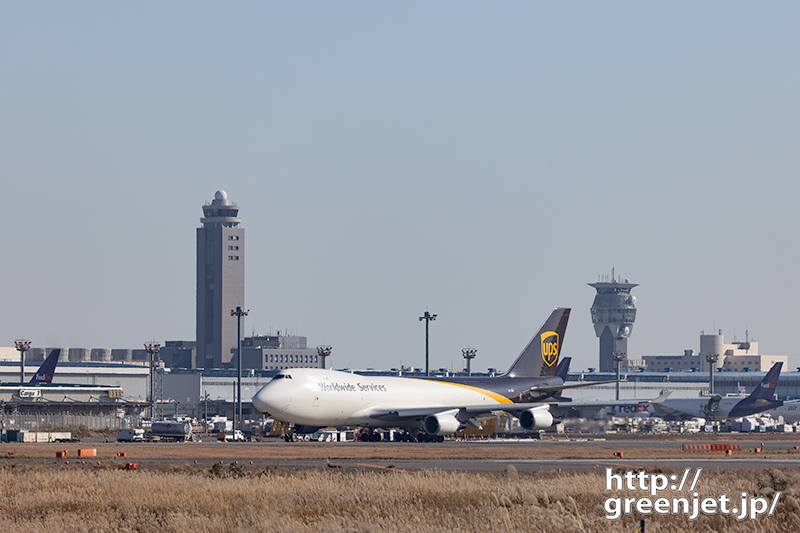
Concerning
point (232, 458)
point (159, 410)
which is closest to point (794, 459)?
point (232, 458)

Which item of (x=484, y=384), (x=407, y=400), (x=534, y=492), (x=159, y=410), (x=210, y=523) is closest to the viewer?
(x=210, y=523)

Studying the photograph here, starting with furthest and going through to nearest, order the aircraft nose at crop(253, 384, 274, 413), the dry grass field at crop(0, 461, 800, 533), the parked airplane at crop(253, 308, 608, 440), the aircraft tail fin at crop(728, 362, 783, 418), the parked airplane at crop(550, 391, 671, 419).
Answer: the aircraft tail fin at crop(728, 362, 783, 418) → the parked airplane at crop(550, 391, 671, 419) → the parked airplane at crop(253, 308, 608, 440) → the aircraft nose at crop(253, 384, 274, 413) → the dry grass field at crop(0, 461, 800, 533)

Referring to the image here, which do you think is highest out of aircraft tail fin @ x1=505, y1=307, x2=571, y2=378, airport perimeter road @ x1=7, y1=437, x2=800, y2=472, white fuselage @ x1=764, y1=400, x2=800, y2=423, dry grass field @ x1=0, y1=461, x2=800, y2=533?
aircraft tail fin @ x1=505, y1=307, x2=571, y2=378

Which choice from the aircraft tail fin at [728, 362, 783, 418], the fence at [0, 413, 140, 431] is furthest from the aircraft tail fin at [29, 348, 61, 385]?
the aircraft tail fin at [728, 362, 783, 418]

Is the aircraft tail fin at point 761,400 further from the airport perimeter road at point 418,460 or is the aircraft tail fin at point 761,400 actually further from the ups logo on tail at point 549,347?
the airport perimeter road at point 418,460

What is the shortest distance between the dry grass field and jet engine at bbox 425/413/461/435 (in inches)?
1562

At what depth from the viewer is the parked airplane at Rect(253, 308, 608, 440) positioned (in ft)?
239

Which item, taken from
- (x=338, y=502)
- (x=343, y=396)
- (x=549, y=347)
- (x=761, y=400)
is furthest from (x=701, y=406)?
(x=338, y=502)

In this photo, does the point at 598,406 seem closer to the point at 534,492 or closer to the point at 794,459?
the point at 794,459

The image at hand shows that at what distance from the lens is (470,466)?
143 feet

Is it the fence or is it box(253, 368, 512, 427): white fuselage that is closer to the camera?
box(253, 368, 512, 427): white fuselage

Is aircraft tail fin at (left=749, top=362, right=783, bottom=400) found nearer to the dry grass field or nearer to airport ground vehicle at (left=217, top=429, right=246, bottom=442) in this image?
airport ground vehicle at (left=217, top=429, right=246, bottom=442)

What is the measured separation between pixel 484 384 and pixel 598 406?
9.58 metres

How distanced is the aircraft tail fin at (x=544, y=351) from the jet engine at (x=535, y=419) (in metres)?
11.8
